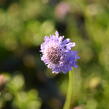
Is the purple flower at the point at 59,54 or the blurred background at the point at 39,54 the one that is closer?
the purple flower at the point at 59,54

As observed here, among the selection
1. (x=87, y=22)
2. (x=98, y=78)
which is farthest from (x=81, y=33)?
(x=98, y=78)

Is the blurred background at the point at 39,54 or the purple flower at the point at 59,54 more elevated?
the blurred background at the point at 39,54

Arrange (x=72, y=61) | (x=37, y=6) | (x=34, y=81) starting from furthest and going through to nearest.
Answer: (x=37, y=6) → (x=34, y=81) → (x=72, y=61)

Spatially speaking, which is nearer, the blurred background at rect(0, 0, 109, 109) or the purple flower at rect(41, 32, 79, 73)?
the purple flower at rect(41, 32, 79, 73)

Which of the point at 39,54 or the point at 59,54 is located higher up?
the point at 39,54

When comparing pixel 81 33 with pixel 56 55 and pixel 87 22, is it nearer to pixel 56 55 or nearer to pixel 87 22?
pixel 87 22
